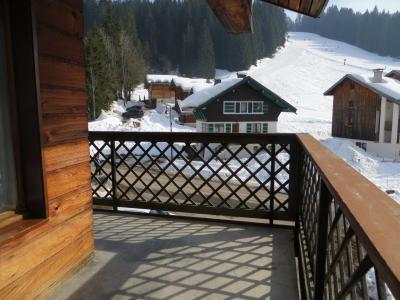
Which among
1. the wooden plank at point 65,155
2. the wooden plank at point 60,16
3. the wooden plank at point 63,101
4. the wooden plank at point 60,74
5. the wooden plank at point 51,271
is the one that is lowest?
the wooden plank at point 51,271

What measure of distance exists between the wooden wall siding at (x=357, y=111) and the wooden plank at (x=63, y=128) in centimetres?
1991

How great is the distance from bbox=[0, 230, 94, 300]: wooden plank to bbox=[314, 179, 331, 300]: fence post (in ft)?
5.19

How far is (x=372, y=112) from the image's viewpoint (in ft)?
64.4

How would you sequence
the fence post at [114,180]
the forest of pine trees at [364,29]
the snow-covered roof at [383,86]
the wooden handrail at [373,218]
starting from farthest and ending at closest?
the forest of pine trees at [364,29] < the snow-covered roof at [383,86] < the fence post at [114,180] < the wooden handrail at [373,218]

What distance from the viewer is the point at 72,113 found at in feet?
8.00

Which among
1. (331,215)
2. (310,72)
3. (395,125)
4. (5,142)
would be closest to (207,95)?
(395,125)

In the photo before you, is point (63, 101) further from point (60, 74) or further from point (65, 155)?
point (65, 155)

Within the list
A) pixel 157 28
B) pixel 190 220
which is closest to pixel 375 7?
pixel 157 28

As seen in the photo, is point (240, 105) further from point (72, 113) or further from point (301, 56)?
point (301, 56)

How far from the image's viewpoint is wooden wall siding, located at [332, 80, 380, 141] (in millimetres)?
19578

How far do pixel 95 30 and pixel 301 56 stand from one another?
43.5 metres

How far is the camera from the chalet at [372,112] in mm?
18609

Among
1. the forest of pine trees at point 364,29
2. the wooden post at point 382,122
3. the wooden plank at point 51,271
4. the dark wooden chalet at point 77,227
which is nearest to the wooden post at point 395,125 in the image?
the wooden post at point 382,122

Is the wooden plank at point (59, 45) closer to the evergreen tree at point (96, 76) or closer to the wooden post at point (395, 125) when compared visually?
the wooden post at point (395, 125)
